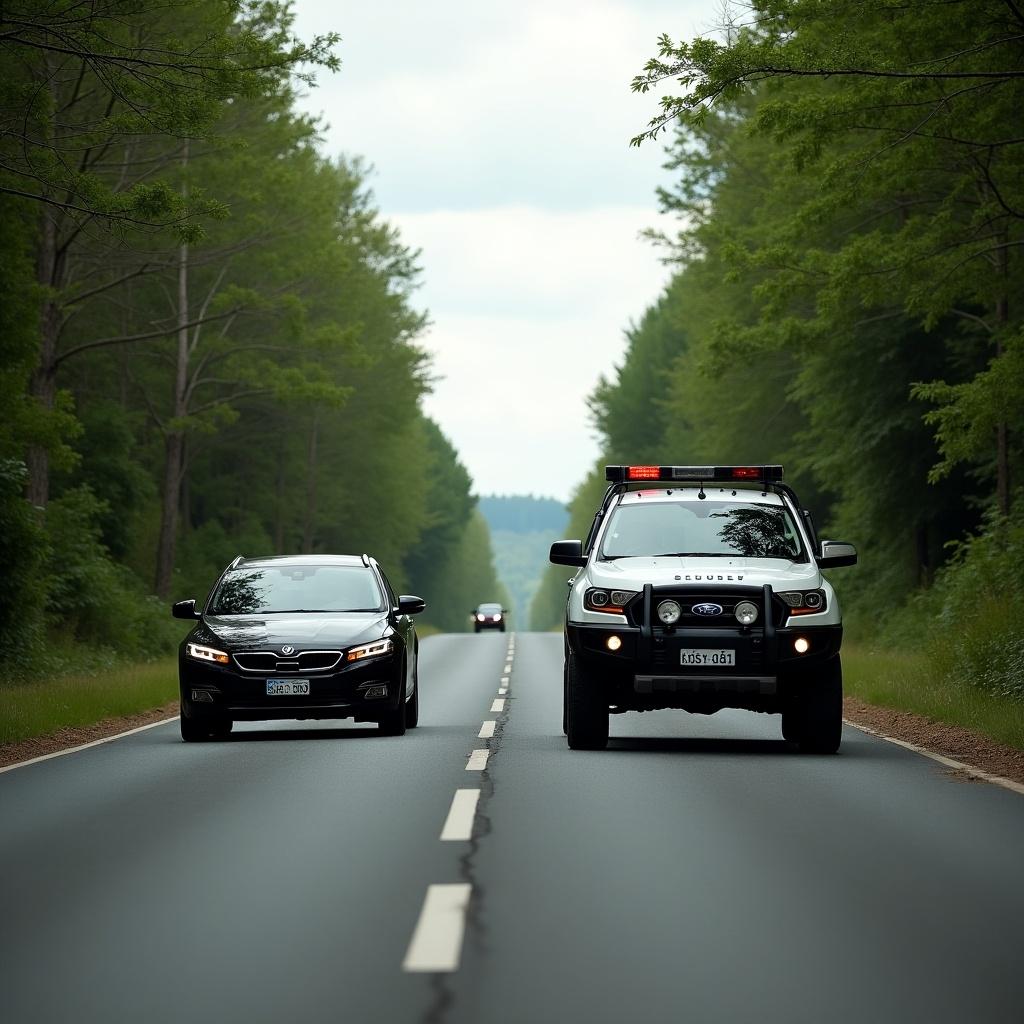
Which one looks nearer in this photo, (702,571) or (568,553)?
(702,571)

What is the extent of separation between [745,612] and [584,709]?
5.14 ft

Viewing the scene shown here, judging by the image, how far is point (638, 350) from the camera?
83.8 meters

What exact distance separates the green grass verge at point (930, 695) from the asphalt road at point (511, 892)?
8.04 feet

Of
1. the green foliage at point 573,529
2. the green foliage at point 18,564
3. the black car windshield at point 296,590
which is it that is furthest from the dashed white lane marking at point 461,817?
the green foliage at point 573,529

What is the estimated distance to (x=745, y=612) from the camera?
44.4 feet

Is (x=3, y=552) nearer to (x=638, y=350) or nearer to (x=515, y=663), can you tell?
(x=515, y=663)

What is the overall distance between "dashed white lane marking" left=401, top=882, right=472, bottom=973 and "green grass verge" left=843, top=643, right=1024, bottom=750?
309 inches

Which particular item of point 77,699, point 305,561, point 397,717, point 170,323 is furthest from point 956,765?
point 170,323

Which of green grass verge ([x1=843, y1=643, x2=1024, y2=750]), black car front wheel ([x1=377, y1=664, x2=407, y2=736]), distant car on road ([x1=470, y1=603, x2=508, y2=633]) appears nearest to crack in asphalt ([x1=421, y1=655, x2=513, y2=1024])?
black car front wheel ([x1=377, y1=664, x2=407, y2=736])

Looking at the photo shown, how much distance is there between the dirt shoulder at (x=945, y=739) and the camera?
13.0 meters

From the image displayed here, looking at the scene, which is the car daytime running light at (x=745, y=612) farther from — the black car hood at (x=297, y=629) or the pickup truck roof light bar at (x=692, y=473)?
the black car hood at (x=297, y=629)

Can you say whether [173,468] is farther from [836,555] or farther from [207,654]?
[836,555]

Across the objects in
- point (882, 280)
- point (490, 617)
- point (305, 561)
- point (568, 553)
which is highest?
point (882, 280)

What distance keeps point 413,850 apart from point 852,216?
79.5 feet
